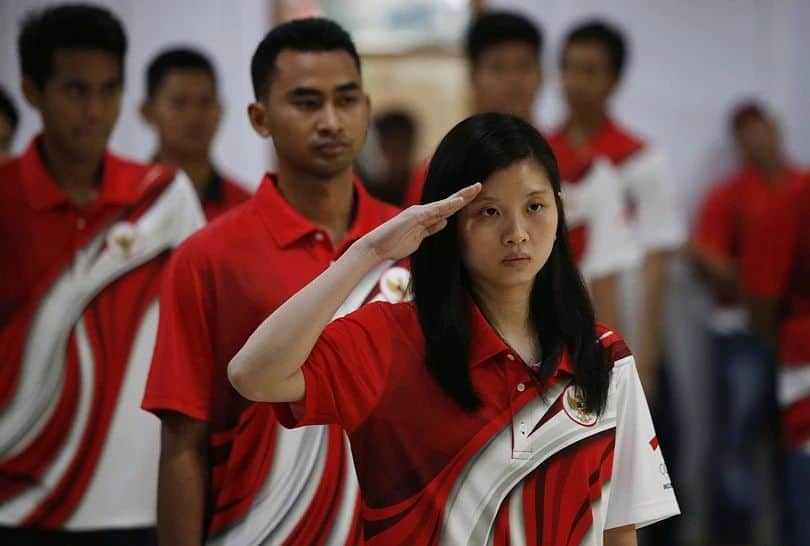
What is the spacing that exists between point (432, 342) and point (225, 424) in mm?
535

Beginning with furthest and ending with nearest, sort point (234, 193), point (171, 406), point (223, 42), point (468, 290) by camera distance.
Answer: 1. point (223, 42)
2. point (234, 193)
3. point (171, 406)
4. point (468, 290)

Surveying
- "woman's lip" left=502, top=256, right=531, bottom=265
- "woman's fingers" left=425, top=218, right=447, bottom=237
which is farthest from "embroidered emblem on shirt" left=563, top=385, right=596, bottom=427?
"woman's fingers" left=425, top=218, right=447, bottom=237

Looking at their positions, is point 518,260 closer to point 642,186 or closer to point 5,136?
point 5,136

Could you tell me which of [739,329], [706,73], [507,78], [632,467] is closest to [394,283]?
[632,467]

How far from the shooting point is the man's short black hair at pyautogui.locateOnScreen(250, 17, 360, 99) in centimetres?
255

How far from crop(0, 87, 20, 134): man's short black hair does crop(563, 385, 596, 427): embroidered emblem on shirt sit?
264cm

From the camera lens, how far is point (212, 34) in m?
5.32

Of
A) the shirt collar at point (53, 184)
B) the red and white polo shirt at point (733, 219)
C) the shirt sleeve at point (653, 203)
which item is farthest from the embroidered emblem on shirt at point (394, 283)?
the red and white polo shirt at point (733, 219)

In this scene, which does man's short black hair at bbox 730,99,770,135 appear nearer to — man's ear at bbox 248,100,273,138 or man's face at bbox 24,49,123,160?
man's face at bbox 24,49,123,160

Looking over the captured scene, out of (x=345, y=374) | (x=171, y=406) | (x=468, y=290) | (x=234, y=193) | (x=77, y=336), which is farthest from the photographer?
(x=234, y=193)

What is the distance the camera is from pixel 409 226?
6.39 ft

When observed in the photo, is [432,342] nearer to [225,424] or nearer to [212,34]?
[225,424]

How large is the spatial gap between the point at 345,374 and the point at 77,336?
1154 millimetres

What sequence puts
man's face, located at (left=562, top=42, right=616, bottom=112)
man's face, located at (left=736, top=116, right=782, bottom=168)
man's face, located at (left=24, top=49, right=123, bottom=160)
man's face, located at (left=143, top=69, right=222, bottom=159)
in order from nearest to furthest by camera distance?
1. man's face, located at (left=24, top=49, right=123, bottom=160)
2. man's face, located at (left=143, top=69, right=222, bottom=159)
3. man's face, located at (left=562, top=42, right=616, bottom=112)
4. man's face, located at (left=736, top=116, right=782, bottom=168)
